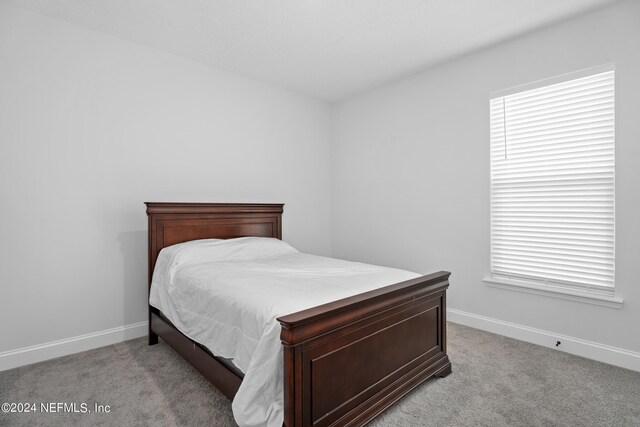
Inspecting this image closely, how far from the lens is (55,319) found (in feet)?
8.53

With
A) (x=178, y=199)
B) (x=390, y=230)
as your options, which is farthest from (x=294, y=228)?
(x=178, y=199)

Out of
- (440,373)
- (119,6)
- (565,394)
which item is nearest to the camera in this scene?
(565,394)

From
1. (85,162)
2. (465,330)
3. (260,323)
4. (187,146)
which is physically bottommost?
(465,330)

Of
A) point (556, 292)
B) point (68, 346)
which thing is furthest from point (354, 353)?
point (68, 346)

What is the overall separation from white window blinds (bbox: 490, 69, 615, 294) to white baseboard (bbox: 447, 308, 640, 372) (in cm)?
42

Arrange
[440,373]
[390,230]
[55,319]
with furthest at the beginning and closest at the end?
[390,230]
[55,319]
[440,373]

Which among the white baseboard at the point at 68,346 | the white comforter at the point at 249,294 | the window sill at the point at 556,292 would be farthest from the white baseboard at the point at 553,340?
the white baseboard at the point at 68,346

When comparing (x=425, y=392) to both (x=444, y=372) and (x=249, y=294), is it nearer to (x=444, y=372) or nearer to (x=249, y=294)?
(x=444, y=372)

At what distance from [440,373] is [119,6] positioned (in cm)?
349

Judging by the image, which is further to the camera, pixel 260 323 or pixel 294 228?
pixel 294 228

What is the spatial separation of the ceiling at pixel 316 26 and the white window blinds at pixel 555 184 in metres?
0.63

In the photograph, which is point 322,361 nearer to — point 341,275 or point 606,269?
point 341,275

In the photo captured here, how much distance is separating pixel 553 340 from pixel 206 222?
3.21 meters

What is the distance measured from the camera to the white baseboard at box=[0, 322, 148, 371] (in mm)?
2402
